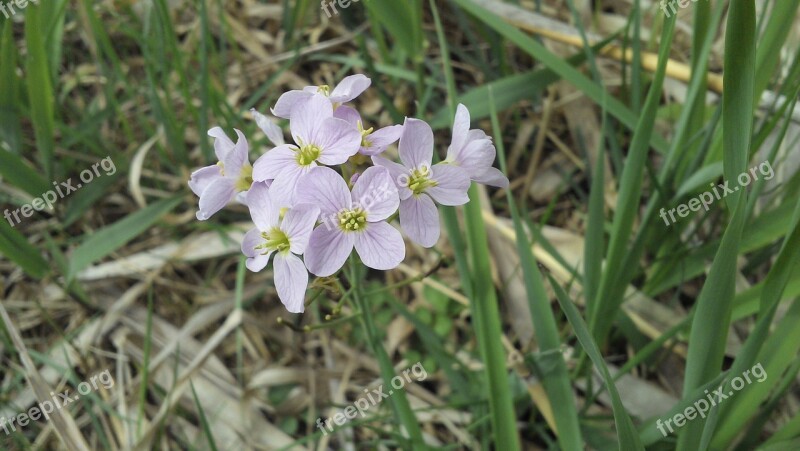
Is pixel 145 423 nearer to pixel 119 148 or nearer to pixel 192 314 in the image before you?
pixel 192 314

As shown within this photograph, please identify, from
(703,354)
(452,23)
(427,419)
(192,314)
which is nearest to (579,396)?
(427,419)

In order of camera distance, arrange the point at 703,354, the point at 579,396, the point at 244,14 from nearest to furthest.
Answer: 1. the point at 703,354
2. the point at 579,396
3. the point at 244,14
